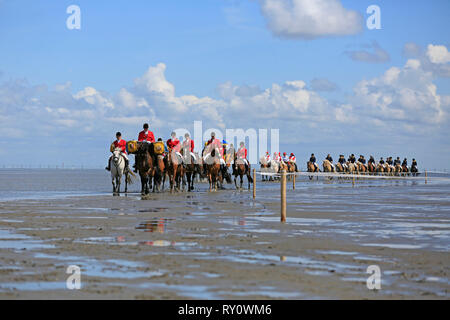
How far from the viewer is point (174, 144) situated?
37.0 m

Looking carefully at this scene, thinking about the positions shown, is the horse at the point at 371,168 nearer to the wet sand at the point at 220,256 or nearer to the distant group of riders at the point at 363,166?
the distant group of riders at the point at 363,166

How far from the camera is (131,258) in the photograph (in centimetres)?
1070

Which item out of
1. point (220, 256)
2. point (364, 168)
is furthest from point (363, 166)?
point (220, 256)

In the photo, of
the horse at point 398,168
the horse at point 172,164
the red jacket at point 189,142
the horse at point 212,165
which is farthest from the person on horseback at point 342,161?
the horse at point 172,164

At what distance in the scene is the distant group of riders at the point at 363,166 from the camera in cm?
7359

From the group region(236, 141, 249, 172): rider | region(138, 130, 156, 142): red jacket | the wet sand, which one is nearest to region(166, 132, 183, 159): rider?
region(138, 130, 156, 142): red jacket

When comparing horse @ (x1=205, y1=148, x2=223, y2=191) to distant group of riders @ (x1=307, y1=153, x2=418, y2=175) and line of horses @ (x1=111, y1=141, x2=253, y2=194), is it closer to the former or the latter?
line of horses @ (x1=111, y1=141, x2=253, y2=194)

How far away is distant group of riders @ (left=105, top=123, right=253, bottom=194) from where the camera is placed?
32531 mm

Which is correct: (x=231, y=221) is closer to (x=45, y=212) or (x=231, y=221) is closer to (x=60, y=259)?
(x=45, y=212)

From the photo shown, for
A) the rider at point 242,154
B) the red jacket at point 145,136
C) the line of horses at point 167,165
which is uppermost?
the red jacket at point 145,136

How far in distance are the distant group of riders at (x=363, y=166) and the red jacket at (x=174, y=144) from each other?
124ft

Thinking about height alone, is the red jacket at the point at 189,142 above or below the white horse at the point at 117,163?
above
